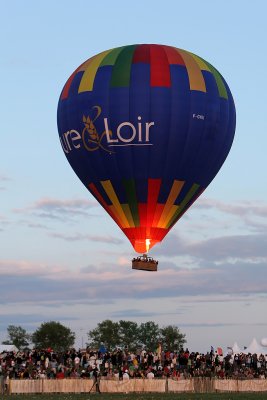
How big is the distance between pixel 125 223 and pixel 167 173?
346cm

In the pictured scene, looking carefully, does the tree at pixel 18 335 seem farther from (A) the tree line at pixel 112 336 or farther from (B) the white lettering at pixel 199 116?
(B) the white lettering at pixel 199 116

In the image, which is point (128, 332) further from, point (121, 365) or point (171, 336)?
point (121, 365)

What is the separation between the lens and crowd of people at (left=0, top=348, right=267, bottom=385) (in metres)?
49.2

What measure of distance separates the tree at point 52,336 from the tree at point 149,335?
1190 centimetres

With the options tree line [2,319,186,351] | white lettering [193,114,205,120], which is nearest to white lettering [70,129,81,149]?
white lettering [193,114,205,120]

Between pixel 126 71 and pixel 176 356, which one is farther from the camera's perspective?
pixel 176 356

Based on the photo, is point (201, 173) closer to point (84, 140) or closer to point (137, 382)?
point (84, 140)

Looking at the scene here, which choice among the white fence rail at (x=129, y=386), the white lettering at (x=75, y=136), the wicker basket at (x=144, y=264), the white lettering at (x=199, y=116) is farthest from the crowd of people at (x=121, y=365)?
the white lettering at (x=199, y=116)

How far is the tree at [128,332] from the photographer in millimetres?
151125

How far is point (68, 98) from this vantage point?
159ft

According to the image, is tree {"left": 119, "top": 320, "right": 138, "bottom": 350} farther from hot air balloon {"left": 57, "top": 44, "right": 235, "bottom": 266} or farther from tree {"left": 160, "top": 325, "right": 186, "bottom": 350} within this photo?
hot air balloon {"left": 57, "top": 44, "right": 235, "bottom": 266}

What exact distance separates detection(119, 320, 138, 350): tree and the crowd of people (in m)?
92.5

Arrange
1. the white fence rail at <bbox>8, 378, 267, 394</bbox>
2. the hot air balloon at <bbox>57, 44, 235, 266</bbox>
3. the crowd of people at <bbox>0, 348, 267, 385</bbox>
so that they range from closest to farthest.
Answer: the white fence rail at <bbox>8, 378, 267, 394</bbox>
the hot air balloon at <bbox>57, 44, 235, 266</bbox>
the crowd of people at <bbox>0, 348, 267, 385</bbox>

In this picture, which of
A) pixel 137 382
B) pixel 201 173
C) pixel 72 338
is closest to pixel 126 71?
pixel 201 173
